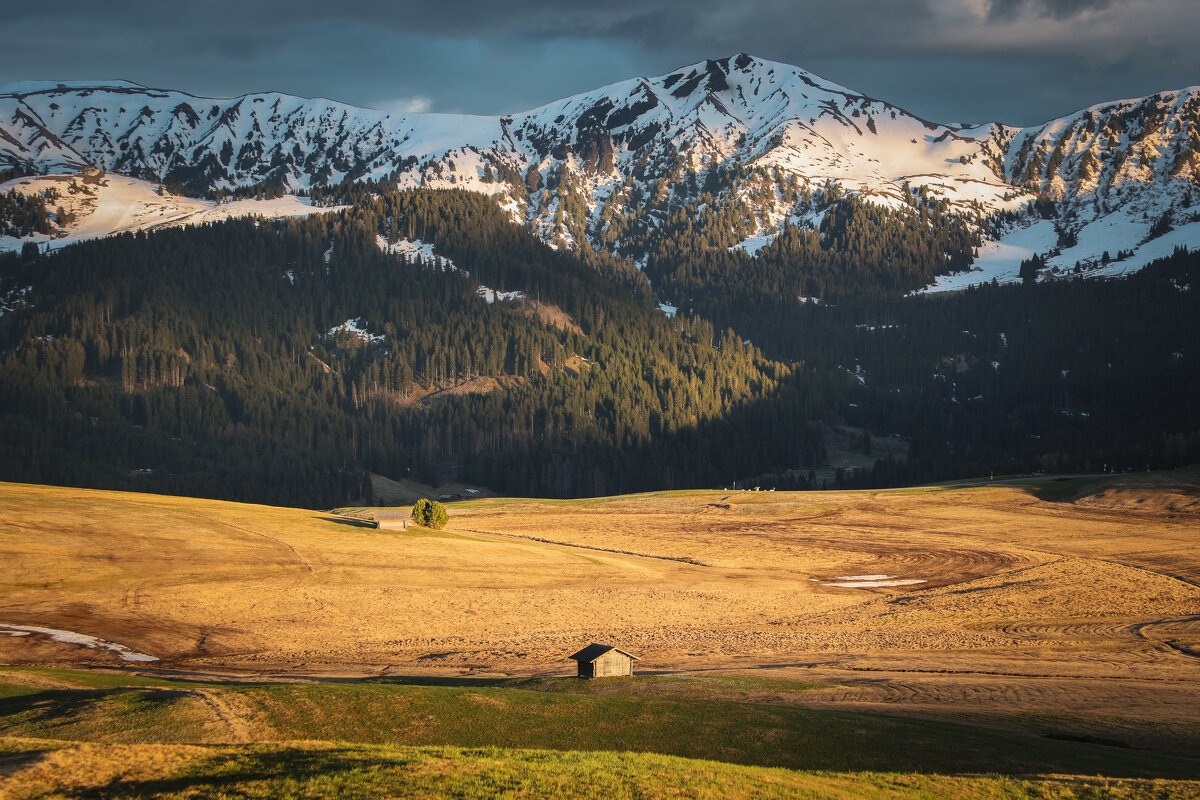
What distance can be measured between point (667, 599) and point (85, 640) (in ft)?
129

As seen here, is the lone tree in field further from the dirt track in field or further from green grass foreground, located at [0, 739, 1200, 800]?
green grass foreground, located at [0, 739, 1200, 800]

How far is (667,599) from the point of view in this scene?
7481 centimetres

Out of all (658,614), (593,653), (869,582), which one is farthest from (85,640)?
(869,582)

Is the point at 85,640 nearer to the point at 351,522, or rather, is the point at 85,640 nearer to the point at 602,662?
the point at 602,662

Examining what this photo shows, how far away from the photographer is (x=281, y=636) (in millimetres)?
58375

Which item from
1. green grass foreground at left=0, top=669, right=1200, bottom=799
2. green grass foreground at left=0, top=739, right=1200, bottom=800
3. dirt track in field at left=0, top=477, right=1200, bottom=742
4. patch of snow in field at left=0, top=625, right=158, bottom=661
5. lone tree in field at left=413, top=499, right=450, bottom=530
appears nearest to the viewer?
green grass foreground at left=0, top=739, right=1200, bottom=800

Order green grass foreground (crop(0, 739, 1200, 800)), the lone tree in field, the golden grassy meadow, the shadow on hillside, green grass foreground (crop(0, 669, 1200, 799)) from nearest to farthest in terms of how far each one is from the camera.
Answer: green grass foreground (crop(0, 739, 1200, 800))
green grass foreground (crop(0, 669, 1200, 799))
the golden grassy meadow
the shadow on hillside
the lone tree in field

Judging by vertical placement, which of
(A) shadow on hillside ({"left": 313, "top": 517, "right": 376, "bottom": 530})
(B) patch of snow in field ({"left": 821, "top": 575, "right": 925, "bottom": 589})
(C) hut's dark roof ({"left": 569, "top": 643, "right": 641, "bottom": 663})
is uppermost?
(A) shadow on hillside ({"left": 313, "top": 517, "right": 376, "bottom": 530})

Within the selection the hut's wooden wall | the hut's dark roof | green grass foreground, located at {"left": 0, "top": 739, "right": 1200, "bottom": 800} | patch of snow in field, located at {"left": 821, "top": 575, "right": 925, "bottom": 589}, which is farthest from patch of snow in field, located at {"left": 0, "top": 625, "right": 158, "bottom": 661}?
patch of snow in field, located at {"left": 821, "top": 575, "right": 925, "bottom": 589}

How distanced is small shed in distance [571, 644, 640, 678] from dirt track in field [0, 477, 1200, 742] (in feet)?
16.6

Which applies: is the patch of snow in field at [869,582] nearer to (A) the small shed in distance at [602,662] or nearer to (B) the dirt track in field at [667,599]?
(B) the dirt track in field at [667,599]

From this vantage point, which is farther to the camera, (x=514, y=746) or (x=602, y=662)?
(x=602, y=662)

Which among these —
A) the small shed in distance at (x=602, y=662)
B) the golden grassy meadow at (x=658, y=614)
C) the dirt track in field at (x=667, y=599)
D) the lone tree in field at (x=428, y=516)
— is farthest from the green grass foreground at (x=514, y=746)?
the lone tree in field at (x=428, y=516)

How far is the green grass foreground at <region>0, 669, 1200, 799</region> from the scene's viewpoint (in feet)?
80.5
